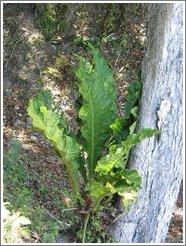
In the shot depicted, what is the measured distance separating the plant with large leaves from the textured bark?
172 mm

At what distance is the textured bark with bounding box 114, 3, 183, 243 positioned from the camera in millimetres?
3820

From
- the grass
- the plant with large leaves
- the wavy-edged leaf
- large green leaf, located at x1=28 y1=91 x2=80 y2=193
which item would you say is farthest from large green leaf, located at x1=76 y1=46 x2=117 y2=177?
the grass

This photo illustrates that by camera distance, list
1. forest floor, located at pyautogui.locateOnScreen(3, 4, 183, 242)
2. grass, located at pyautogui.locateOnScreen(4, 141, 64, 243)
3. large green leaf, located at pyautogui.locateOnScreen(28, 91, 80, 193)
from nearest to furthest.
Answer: large green leaf, located at pyautogui.locateOnScreen(28, 91, 80, 193) → grass, located at pyautogui.locateOnScreen(4, 141, 64, 243) → forest floor, located at pyautogui.locateOnScreen(3, 4, 183, 242)

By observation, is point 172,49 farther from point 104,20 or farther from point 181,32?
point 104,20

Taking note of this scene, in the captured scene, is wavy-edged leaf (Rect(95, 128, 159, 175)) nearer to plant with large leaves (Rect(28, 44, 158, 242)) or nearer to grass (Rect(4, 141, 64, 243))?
plant with large leaves (Rect(28, 44, 158, 242))

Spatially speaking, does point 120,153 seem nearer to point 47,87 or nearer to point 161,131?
point 161,131

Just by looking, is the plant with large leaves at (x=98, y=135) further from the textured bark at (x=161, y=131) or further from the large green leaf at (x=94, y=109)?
the textured bark at (x=161, y=131)

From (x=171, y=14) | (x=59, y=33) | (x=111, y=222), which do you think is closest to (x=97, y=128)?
(x=111, y=222)

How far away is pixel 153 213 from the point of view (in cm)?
409

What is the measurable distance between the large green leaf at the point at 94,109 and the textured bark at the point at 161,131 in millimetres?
300

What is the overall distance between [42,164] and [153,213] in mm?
1795

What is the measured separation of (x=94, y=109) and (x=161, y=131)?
0.59m

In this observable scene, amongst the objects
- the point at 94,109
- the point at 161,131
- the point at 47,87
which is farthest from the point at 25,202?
the point at 47,87

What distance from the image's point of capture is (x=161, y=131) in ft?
13.0
